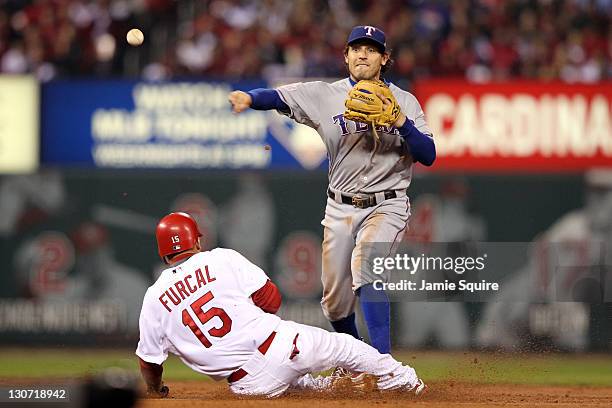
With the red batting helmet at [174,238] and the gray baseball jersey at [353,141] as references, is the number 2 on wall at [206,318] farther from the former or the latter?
the gray baseball jersey at [353,141]

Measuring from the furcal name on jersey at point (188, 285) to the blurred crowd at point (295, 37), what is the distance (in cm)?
645

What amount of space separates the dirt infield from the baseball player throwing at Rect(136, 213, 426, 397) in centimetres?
17

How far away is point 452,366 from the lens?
9.83 meters

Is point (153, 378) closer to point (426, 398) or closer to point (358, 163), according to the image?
point (426, 398)

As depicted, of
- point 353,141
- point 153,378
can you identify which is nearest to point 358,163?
point 353,141

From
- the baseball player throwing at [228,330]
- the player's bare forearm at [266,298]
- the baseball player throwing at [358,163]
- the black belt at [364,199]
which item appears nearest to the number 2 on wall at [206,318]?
the baseball player throwing at [228,330]

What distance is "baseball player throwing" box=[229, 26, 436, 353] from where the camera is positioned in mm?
6625

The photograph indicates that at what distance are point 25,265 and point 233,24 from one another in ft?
13.6

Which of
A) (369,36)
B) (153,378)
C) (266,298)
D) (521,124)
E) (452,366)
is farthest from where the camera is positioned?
(521,124)

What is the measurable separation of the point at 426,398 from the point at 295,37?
7.69m

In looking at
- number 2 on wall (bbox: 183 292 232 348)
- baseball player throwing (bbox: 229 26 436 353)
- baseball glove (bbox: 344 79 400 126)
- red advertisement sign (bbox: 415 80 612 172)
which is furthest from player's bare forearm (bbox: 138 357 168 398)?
red advertisement sign (bbox: 415 80 612 172)


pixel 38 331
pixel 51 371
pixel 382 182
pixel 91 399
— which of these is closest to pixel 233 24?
pixel 38 331

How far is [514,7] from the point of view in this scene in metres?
13.8

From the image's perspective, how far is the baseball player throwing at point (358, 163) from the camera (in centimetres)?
662
